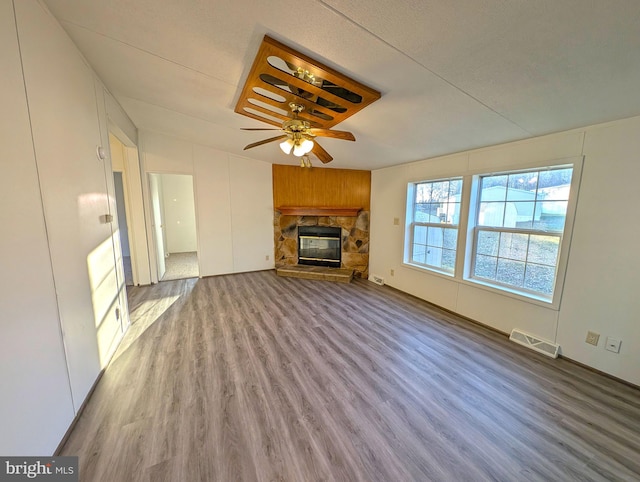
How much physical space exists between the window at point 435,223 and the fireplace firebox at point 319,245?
1.55 m

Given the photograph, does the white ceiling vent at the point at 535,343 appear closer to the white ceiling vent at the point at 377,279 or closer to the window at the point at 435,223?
the window at the point at 435,223

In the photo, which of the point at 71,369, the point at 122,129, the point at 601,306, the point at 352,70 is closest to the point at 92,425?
the point at 71,369

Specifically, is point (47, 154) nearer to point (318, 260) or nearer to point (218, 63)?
point (218, 63)

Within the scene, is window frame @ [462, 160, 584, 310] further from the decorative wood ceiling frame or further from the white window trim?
the decorative wood ceiling frame

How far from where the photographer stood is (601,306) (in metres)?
2.09

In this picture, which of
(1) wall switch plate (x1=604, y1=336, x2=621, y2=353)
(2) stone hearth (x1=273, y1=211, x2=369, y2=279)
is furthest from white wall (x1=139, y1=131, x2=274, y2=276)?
(1) wall switch plate (x1=604, y1=336, x2=621, y2=353)

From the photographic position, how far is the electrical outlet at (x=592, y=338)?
2123mm

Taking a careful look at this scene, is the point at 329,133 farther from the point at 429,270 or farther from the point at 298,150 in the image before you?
the point at 429,270

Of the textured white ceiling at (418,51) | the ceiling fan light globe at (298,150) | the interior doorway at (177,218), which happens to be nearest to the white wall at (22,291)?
the textured white ceiling at (418,51)

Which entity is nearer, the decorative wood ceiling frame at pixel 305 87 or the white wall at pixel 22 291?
the white wall at pixel 22 291

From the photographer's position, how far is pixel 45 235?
1.35m

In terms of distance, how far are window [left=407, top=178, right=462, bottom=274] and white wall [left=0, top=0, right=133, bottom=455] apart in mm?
3982

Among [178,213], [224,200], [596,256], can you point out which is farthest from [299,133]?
[178,213]

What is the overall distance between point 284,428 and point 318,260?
369 centimetres
